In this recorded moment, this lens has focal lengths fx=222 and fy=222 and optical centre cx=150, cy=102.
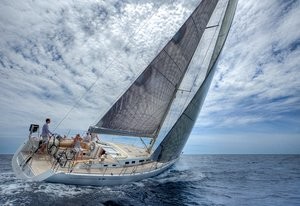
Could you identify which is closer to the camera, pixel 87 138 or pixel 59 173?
pixel 59 173

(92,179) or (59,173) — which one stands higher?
(59,173)

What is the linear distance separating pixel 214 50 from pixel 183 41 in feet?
8.14

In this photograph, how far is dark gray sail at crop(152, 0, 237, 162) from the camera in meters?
12.5

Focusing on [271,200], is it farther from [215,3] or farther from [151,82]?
[215,3]

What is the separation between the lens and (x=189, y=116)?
13789 millimetres

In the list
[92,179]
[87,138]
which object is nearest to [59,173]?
[92,179]

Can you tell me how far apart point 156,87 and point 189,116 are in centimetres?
274

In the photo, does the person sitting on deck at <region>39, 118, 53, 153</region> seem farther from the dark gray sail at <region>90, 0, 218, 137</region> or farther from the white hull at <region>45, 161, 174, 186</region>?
the white hull at <region>45, 161, 174, 186</region>

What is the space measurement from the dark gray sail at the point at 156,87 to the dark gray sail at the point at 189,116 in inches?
49.4

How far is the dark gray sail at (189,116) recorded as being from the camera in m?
12.5

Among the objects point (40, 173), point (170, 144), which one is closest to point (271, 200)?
point (170, 144)

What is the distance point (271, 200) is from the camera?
36.9 feet

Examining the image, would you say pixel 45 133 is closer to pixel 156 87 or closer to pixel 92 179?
pixel 92 179

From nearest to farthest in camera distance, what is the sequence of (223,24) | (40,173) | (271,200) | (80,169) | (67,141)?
(40,173) → (80,169) → (271,200) → (67,141) → (223,24)
